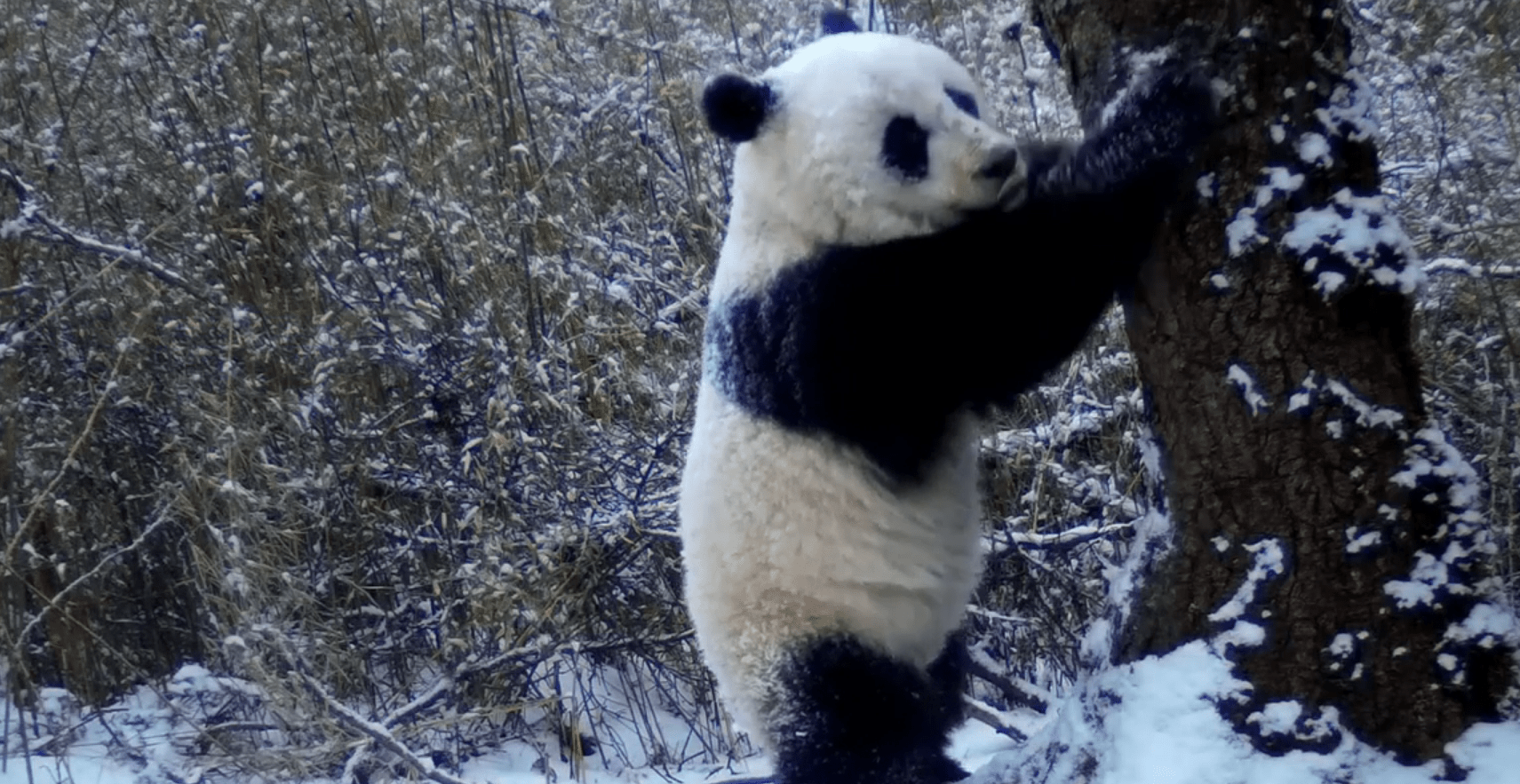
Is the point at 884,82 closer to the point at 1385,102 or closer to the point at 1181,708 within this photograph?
the point at 1181,708

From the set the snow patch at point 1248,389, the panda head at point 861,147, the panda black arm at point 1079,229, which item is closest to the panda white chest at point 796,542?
the panda black arm at point 1079,229

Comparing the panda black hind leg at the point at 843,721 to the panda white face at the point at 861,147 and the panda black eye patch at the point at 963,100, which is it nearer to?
the panda white face at the point at 861,147

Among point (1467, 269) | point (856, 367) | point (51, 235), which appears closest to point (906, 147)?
point (856, 367)

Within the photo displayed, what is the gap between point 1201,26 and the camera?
210 cm

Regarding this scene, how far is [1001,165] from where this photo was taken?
2.35 metres

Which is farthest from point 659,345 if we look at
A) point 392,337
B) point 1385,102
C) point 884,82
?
point 1385,102

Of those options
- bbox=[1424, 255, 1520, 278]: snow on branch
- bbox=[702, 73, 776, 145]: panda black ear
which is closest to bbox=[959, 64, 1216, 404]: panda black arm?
bbox=[702, 73, 776, 145]: panda black ear

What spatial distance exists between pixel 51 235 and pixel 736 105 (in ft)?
10.7

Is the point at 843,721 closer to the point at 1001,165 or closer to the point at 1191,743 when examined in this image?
the point at 1191,743

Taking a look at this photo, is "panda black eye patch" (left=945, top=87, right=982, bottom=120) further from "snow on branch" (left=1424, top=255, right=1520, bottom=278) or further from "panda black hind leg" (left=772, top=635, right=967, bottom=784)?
"snow on branch" (left=1424, top=255, right=1520, bottom=278)

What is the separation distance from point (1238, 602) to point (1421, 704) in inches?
11.8

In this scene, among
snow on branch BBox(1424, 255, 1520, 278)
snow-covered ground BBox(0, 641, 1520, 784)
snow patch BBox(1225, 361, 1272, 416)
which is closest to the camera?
snow-covered ground BBox(0, 641, 1520, 784)

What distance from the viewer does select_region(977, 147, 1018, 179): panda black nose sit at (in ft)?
7.69

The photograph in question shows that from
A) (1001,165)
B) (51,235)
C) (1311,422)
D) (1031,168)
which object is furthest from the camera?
(51,235)
